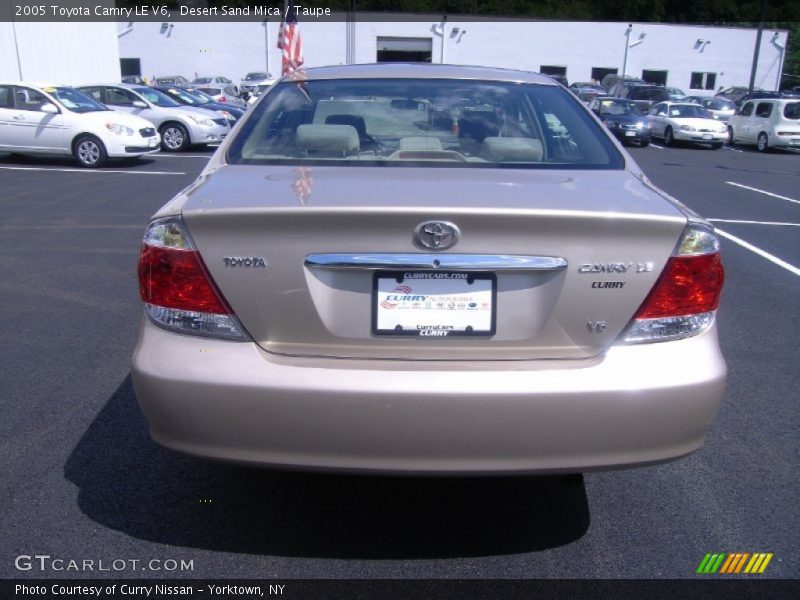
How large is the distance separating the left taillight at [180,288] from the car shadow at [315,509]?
2.88ft

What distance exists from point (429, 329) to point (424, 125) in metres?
1.56

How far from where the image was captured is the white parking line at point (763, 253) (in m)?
7.66

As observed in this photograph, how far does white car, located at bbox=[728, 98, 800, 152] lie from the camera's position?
23.4 m

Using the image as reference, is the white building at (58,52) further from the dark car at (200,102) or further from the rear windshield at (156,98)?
the rear windshield at (156,98)

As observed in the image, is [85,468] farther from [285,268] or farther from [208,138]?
[208,138]

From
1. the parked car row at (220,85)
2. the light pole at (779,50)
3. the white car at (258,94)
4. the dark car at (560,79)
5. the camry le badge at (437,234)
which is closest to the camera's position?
the camry le badge at (437,234)

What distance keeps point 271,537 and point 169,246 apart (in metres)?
1.18

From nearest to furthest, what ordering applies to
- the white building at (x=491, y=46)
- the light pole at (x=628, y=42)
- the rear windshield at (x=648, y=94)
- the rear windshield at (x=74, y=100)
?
the rear windshield at (x=74, y=100) → the rear windshield at (x=648, y=94) → the light pole at (x=628, y=42) → the white building at (x=491, y=46)

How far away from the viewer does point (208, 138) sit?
18203 mm

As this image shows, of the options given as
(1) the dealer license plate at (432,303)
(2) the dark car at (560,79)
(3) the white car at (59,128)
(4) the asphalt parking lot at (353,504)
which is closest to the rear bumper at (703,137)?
(2) the dark car at (560,79)

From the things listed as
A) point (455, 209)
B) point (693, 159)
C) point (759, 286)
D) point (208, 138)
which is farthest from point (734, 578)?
point (693, 159)

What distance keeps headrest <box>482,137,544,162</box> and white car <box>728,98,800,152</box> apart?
22.8 m

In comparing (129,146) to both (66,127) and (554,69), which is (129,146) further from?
(554,69)
